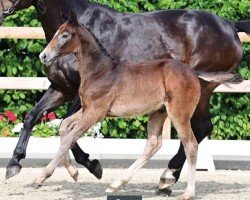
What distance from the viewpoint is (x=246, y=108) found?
1241cm

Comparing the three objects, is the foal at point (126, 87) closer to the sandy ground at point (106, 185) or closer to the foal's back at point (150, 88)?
the foal's back at point (150, 88)

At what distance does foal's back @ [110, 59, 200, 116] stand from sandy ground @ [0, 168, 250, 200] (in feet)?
2.76

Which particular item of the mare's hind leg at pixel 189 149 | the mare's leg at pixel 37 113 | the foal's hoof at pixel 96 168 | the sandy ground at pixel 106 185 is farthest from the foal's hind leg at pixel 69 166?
the mare's hind leg at pixel 189 149

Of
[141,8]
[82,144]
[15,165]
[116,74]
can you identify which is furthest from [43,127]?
[116,74]

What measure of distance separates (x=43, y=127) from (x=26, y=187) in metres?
2.49

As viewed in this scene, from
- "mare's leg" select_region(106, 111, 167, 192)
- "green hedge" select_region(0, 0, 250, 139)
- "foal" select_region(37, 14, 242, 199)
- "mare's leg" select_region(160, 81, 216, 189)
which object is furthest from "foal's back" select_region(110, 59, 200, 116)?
"green hedge" select_region(0, 0, 250, 139)

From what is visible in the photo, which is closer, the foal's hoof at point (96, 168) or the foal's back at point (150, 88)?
the foal's back at point (150, 88)

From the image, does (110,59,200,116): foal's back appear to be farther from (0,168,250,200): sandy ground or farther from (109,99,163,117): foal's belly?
(0,168,250,200): sandy ground

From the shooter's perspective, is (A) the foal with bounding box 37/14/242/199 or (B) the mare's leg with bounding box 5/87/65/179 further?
(B) the mare's leg with bounding box 5/87/65/179

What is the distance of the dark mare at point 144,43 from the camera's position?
951 cm

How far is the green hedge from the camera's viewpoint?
40.2 feet

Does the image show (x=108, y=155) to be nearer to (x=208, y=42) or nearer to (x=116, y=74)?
(x=208, y=42)

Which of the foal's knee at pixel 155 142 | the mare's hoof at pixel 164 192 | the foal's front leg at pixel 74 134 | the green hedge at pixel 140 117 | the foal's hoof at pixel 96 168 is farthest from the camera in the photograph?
the green hedge at pixel 140 117

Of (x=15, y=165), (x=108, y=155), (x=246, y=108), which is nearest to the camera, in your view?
(x=15, y=165)
